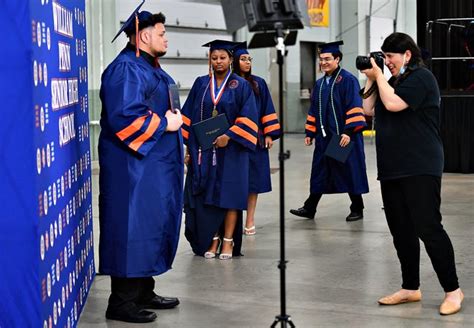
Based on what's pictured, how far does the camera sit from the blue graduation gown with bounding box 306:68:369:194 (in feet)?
28.8

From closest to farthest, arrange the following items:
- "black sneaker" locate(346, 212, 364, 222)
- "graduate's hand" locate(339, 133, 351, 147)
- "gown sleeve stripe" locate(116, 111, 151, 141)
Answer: "gown sleeve stripe" locate(116, 111, 151, 141), "graduate's hand" locate(339, 133, 351, 147), "black sneaker" locate(346, 212, 364, 222)

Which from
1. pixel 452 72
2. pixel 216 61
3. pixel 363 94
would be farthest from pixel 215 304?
pixel 452 72

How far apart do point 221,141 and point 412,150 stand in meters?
2.04

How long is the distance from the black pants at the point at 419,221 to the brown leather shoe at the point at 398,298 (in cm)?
21

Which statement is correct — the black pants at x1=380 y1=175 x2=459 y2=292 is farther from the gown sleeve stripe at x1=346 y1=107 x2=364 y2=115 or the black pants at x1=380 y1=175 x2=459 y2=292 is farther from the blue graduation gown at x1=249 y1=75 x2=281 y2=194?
the gown sleeve stripe at x1=346 y1=107 x2=364 y2=115

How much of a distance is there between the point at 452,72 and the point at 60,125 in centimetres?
1142

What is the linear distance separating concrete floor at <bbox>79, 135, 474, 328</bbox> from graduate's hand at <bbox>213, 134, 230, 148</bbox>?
897 millimetres

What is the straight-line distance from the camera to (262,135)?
8227 mm

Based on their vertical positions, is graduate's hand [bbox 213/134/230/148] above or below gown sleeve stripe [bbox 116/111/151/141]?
below

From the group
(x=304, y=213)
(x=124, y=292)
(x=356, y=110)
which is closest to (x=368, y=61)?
(x=124, y=292)

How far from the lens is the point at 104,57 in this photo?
1575 cm

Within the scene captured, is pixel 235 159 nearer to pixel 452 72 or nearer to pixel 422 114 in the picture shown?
pixel 422 114

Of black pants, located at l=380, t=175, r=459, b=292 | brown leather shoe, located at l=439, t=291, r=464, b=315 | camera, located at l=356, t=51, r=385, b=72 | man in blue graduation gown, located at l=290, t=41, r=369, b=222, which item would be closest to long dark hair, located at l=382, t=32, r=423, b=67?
camera, located at l=356, t=51, r=385, b=72

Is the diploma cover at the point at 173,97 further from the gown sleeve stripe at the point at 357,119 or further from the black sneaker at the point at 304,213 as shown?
the black sneaker at the point at 304,213
